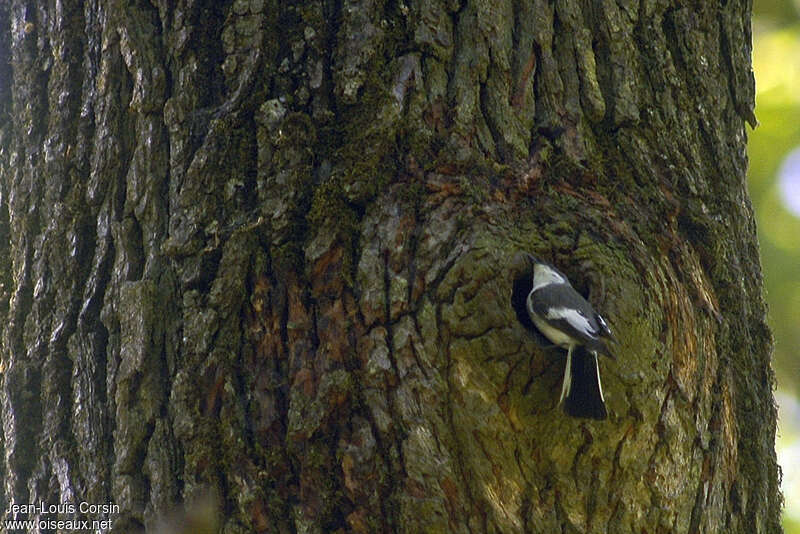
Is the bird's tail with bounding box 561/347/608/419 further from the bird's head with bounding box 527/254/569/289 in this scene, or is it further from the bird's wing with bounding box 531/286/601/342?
the bird's head with bounding box 527/254/569/289

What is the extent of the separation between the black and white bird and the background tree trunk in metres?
0.04

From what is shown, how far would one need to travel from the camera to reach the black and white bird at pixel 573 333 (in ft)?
6.27

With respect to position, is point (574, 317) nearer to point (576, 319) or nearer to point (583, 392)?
point (576, 319)

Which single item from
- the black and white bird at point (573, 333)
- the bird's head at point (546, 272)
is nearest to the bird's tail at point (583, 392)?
the black and white bird at point (573, 333)

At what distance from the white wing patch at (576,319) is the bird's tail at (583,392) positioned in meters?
0.04

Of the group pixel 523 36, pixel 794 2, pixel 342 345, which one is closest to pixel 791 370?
pixel 794 2

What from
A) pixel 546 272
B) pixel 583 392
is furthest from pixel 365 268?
pixel 583 392

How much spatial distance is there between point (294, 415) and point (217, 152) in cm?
64

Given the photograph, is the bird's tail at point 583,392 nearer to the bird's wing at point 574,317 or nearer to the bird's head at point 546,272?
the bird's wing at point 574,317

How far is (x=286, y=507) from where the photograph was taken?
1.96 metres

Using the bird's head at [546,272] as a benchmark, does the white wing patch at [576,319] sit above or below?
below

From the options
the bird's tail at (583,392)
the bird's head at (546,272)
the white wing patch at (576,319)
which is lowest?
the bird's tail at (583,392)

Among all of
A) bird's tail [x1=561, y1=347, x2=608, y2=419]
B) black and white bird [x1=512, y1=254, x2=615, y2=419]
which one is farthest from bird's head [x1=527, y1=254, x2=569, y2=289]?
bird's tail [x1=561, y1=347, x2=608, y2=419]

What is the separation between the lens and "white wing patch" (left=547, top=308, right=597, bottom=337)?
195 cm
